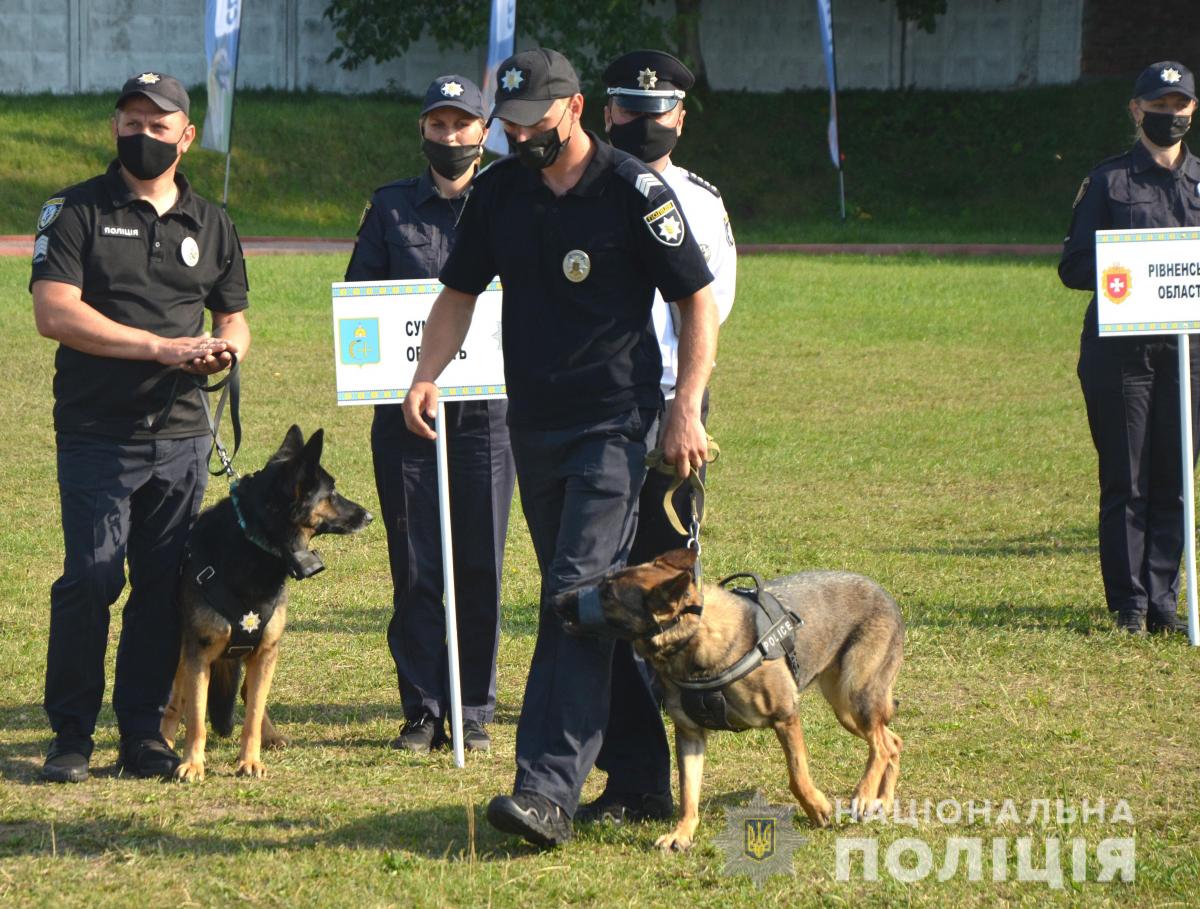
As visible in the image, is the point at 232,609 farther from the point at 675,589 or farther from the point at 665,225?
the point at 665,225

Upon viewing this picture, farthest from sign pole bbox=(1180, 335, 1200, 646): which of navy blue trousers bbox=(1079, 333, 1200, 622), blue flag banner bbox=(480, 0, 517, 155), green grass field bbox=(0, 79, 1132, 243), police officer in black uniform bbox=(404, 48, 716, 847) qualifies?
green grass field bbox=(0, 79, 1132, 243)

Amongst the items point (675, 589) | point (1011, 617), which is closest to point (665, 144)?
point (675, 589)

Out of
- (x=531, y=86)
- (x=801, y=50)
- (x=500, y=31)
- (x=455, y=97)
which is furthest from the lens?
(x=801, y=50)

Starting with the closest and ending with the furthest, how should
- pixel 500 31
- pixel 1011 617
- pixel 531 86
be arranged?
pixel 531 86 < pixel 1011 617 < pixel 500 31

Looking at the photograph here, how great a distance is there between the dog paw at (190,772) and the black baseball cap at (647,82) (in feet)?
8.97

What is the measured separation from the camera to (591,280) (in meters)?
4.53

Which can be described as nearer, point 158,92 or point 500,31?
point 158,92

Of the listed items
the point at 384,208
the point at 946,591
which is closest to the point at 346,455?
the point at 946,591

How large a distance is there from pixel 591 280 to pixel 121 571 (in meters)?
2.03

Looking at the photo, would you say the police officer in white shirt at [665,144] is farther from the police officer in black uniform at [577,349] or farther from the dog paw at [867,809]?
the dog paw at [867,809]

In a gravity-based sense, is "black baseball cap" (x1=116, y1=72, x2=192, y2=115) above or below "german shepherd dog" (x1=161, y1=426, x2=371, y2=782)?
above

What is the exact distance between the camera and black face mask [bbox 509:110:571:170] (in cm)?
445

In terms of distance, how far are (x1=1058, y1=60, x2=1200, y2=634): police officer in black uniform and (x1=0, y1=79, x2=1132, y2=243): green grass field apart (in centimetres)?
1992

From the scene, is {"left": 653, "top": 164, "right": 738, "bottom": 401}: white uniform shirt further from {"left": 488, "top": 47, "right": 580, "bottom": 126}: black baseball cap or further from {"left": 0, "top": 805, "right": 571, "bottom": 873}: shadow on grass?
{"left": 0, "top": 805, "right": 571, "bottom": 873}: shadow on grass
